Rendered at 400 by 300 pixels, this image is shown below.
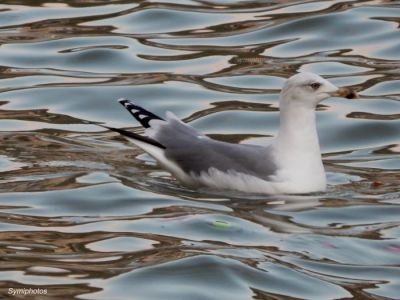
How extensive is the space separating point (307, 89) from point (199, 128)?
6.93 ft

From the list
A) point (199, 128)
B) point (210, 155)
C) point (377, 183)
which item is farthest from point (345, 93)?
point (199, 128)

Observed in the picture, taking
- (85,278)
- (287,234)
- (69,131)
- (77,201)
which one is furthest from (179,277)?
(69,131)

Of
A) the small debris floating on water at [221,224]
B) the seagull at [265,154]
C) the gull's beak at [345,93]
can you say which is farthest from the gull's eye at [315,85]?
the small debris floating on water at [221,224]

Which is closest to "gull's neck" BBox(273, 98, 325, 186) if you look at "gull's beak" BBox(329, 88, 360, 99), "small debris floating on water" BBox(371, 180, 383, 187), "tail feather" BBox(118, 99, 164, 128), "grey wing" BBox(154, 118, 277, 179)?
"grey wing" BBox(154, 118, 277, 179)

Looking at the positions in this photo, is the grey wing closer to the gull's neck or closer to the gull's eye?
the gull's neck

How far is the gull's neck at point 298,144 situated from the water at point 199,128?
0.73ft

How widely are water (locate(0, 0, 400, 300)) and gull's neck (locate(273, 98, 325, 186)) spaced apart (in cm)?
22

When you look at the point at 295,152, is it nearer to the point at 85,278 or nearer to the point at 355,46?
the point at 85,278

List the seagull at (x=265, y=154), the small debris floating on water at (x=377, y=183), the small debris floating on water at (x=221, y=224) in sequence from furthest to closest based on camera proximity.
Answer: the small debris floating on water at (x=377, y=183), the seagull at (x=265, y=154), the small debris floating on water at (x=221, y=224)

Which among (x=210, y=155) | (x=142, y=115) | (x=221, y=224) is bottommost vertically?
(x=221, y=224)

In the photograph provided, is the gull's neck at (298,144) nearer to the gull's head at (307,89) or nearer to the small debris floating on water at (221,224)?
the gull's head at (307,89)

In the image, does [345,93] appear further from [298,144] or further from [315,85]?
[298,144]

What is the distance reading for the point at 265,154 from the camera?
10.4 meters

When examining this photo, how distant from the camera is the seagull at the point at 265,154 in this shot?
10273 millimetres
